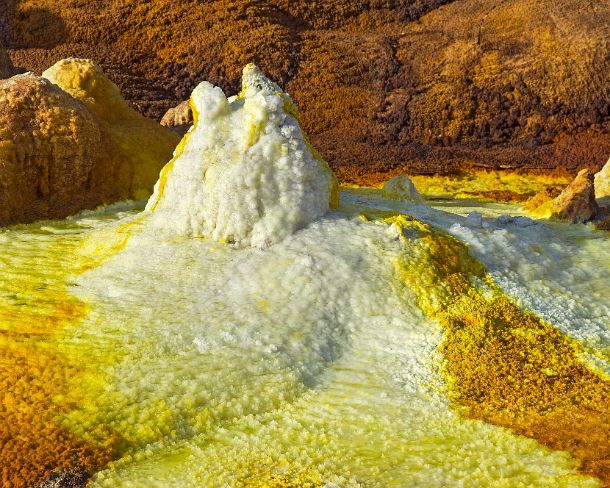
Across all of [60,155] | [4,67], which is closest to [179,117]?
[4,67]

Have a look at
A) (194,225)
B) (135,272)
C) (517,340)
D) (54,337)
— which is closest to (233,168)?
(194,225)

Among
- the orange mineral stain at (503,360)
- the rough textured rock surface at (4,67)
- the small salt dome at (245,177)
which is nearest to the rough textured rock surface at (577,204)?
the orange mineral stain at (503,360)

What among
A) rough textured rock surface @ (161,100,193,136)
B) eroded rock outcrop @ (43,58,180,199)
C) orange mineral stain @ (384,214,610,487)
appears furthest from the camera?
rough textured rock surface @ (161,100,193,136)

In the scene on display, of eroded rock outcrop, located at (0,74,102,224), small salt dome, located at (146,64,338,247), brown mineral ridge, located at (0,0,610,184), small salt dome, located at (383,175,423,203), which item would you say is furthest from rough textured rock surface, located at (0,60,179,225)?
brown mineral ridge, located at (0,0,610,184)

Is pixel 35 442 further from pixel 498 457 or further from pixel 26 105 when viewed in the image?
pixel 26 105

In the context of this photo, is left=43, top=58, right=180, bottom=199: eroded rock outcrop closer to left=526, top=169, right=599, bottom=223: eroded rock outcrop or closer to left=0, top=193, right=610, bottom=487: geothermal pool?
left=0, top=193, right=610, bottom=487: geothermal pool
